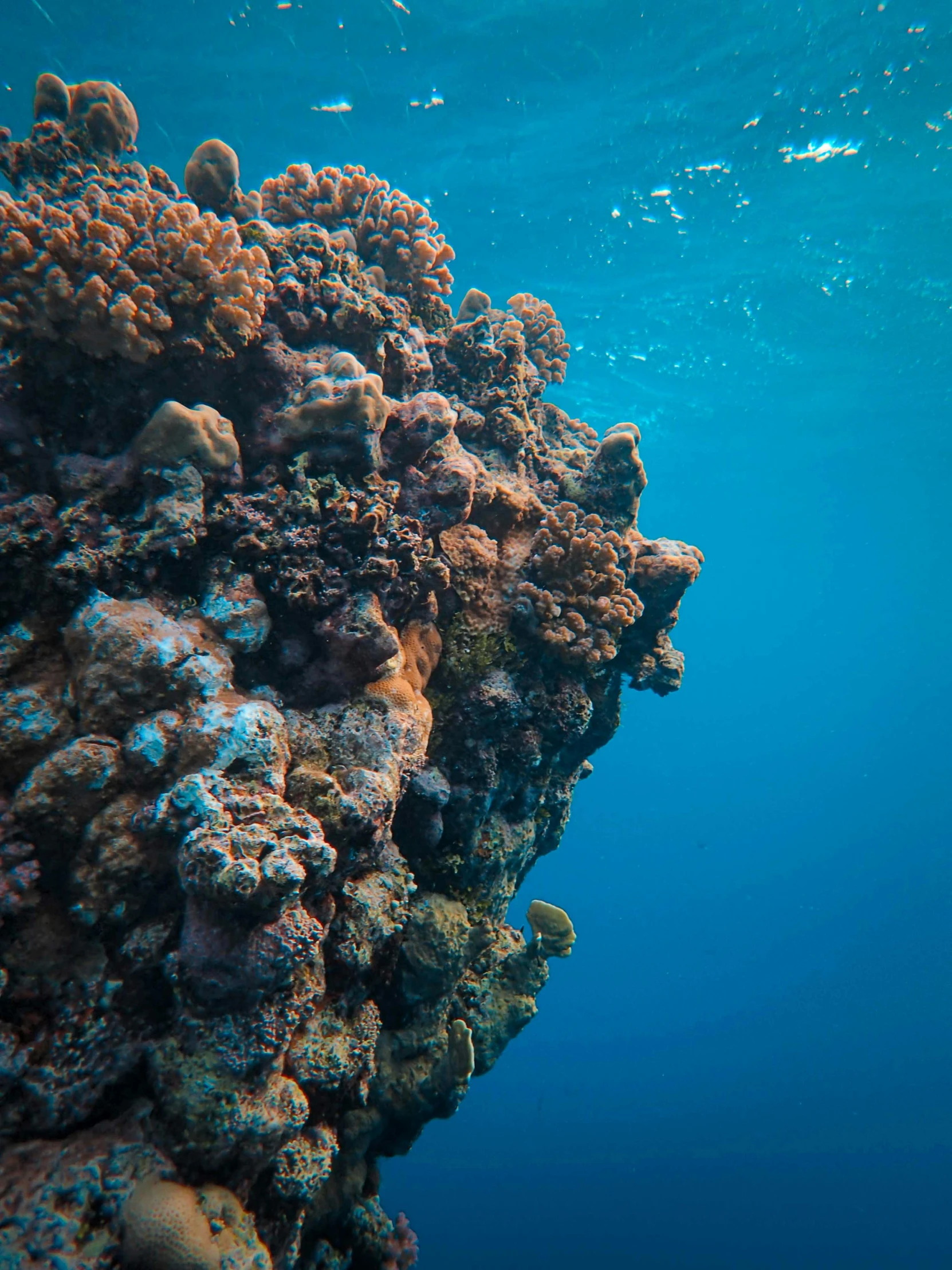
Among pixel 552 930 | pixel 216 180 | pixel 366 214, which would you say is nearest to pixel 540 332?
pixel 366 214

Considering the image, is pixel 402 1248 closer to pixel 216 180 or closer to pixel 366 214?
pixel 216 180

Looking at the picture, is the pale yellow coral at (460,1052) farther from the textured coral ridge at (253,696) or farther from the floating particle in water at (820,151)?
the floating particle in water at (820,151)

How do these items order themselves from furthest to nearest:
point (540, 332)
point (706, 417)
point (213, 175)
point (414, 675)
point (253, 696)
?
point (706, 417) → point (540, 332) → point (213, 175) → point (414, 675) → point (253, 696)

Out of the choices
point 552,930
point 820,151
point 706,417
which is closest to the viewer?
point 552,930

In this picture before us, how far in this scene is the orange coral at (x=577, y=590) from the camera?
215 inches

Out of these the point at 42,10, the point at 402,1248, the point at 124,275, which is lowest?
the point at 402,1248

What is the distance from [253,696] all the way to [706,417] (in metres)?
34.1

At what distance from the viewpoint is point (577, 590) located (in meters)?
5.70

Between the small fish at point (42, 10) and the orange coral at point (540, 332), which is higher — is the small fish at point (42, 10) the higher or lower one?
the higher one

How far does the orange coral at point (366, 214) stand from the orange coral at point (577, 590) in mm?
3630

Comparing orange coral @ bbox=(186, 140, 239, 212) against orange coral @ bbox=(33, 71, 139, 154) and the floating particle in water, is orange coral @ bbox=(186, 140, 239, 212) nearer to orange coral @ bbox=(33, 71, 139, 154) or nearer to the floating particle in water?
orange coral @ bbox=(33, 71, 139, 154)

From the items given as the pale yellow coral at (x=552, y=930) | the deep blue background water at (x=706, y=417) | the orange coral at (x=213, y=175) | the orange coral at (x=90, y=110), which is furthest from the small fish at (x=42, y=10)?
the pale yellow coral at (x=552, y=930)

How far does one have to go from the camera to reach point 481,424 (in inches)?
264

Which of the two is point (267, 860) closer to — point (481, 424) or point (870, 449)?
point (481, 424)
